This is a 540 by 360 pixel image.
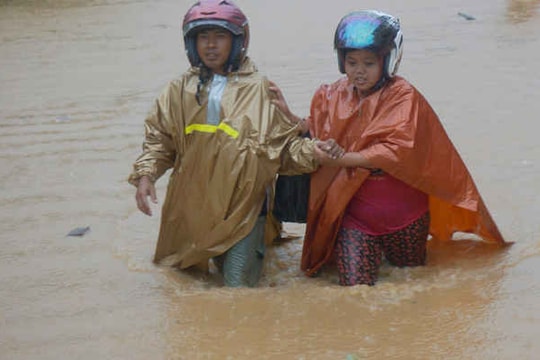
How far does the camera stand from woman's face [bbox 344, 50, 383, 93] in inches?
178

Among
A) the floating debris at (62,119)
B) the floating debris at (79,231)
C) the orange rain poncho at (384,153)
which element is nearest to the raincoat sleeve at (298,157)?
the orange rain poncho at (384,153)

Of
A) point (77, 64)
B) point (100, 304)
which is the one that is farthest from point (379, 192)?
point (77, 64)

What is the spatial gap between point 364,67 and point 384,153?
44cm

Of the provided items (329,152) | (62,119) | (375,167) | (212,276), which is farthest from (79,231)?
(62,119)

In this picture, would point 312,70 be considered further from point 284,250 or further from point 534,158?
point 284,250

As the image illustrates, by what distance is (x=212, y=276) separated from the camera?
5.00m

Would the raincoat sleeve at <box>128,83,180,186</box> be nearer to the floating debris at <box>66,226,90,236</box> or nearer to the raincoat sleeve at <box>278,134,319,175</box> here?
the raincoat sleeve at <box>278,134,319,175</box>

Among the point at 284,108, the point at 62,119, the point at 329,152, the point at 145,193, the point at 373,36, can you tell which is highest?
the point at 373,36

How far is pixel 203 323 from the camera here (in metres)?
4.21

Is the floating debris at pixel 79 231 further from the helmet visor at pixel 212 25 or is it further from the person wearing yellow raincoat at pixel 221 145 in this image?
the helmet visor at pixel 212 25

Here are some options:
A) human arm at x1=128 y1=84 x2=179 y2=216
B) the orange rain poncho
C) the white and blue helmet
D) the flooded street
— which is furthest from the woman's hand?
human arm at x1=128 y1=84 x2=179 y2=216

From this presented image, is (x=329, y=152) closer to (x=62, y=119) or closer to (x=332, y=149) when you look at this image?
(x=332, y=149)

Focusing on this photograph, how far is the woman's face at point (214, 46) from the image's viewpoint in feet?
15.0

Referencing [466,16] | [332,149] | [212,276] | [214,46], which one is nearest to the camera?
[332,149]
